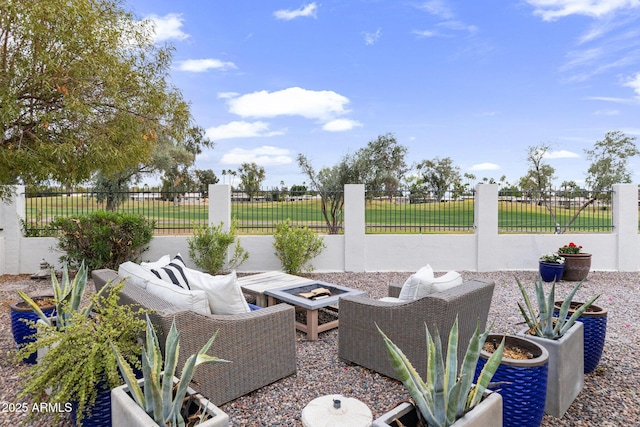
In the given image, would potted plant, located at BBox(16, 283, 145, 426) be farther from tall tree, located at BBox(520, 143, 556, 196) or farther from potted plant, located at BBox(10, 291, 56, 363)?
tall tree, located at BBox(520, 143, 556, 196)

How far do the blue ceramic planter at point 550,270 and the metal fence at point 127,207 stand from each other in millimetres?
7656

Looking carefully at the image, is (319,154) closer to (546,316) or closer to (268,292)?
(268,292)

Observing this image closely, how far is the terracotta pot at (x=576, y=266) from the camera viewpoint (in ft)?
26.7

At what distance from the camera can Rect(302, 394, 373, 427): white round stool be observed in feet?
7.30

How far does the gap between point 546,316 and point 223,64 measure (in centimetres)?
1044

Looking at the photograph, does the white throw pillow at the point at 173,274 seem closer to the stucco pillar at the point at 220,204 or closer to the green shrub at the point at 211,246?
the green shrub at the point at 211,246

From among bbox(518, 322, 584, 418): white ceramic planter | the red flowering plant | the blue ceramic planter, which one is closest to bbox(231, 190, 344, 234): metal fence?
the blue ceramic planter

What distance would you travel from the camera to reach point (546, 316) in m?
3.09

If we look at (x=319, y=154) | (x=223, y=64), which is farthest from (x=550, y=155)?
(x=223, y=64)

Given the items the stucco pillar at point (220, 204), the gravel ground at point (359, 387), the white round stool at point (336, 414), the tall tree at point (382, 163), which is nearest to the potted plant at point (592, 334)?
the gravel ground at point (359, 387)

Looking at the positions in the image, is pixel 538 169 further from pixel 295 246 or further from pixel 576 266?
pixel 295 246

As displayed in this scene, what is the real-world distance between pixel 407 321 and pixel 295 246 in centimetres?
524

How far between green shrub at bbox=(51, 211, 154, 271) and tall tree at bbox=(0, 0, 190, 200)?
2.25 meters

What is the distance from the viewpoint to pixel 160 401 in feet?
5.99
